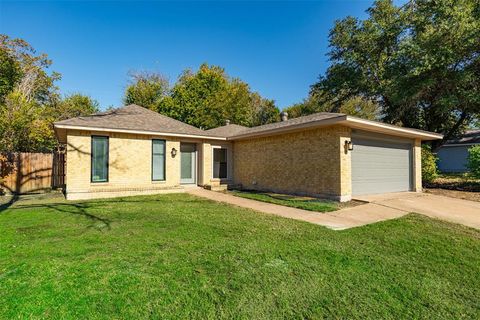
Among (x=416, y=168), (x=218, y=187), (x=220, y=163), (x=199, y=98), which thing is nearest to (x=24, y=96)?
(x=220, y=163)

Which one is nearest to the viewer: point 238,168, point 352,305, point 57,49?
point 352,305

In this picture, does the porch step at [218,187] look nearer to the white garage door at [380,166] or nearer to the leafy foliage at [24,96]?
the white garage door at [380,166]

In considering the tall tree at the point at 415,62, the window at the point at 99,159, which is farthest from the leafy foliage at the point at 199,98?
the window at the point at 99,159

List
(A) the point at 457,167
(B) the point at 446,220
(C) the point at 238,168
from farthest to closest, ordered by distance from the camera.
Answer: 1. (A) the point at 457,167
2. (C) the point at 238,168
3. (B) the point at 446,220

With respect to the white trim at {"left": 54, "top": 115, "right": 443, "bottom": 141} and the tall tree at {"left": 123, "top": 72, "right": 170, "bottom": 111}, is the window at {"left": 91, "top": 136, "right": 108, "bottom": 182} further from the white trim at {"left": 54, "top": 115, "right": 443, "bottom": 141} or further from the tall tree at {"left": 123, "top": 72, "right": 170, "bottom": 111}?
the tall tree at {"left": 123, "top": 72, "right": 170, "bottom": 111}

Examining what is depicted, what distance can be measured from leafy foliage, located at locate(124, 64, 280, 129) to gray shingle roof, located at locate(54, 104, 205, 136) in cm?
1262

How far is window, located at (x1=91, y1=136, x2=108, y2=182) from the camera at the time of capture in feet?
34.4

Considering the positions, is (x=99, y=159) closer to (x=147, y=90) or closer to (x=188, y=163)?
(x=188, y=163)

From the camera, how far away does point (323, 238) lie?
5.09 m

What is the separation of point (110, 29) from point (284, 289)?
17437 mm

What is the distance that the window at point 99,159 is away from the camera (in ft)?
34.4

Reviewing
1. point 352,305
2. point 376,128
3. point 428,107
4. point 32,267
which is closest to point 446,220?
point 376,128

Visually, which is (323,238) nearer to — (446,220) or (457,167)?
(446,220)

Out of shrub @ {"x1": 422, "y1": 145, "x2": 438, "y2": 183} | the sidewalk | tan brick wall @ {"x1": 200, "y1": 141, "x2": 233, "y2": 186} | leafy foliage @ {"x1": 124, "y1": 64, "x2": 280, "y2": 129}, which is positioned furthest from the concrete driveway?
leafy foliage @ {"x1": 124, "y1": 64, "x2": 280, "y2": 129}
